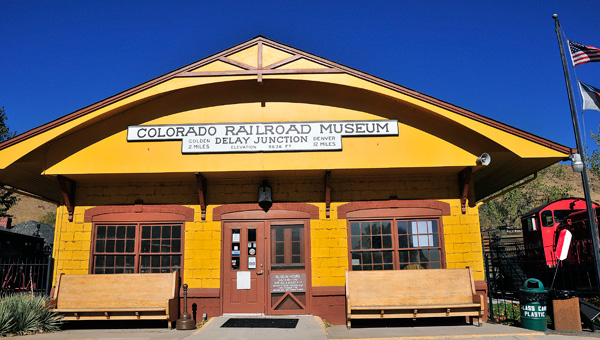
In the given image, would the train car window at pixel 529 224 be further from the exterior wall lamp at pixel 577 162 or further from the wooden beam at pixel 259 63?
the wooden beam at pixel 259 63

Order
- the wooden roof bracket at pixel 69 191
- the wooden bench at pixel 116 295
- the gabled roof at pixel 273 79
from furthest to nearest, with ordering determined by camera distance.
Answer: the wooden roof bracket at pixel 69 191
the gabled roof at pixel 273 79
the wooden bench at pixel 116 295

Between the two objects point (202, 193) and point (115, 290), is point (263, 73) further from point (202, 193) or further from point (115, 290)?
point (115, 290)

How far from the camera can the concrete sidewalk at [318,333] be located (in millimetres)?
8172

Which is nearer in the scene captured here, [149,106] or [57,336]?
[57,336]

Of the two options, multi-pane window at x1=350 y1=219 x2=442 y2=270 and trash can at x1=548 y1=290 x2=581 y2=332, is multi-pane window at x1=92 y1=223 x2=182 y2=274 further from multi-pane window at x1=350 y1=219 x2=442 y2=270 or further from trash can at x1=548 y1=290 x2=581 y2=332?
trash can at x1=548 y1=290 x2=581 y2=332

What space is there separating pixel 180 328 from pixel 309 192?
433cm

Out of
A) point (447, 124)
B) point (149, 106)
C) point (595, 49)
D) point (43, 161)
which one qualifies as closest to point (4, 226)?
point (43, 161)

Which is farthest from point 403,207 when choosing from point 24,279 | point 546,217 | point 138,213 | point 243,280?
point 546,217

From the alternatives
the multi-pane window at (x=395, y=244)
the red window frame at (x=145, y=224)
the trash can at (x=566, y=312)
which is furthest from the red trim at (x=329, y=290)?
the trash can at (x=566, y=312)

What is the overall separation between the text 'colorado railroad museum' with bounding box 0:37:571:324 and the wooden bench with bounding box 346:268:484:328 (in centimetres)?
28

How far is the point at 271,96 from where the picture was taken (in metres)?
10.5

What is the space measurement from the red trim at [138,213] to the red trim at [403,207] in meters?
3.92

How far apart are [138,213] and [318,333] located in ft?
18.1

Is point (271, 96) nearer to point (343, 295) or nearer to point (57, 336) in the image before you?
point (343, 295)
